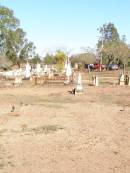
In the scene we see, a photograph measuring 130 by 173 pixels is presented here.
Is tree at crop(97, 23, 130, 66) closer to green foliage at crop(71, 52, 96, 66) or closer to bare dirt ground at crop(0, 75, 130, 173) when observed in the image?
green foliage at crop(71, 52, 96, 66)

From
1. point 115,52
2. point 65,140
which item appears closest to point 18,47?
point 115,52

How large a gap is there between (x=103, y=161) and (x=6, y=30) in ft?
192

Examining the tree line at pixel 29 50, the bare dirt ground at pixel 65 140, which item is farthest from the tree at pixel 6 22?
the bare dirt ground at pixel 65 140

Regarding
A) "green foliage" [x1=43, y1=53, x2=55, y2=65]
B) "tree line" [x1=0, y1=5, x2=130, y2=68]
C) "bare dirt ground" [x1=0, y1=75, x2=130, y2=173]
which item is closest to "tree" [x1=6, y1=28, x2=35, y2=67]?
"tree line" [x1=0, y1=5, x2=130, y2=68]

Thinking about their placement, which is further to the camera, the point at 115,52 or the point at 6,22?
the point at 115,52

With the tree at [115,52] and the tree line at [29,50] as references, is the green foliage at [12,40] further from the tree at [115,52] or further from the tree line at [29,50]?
the tree at [115,52]

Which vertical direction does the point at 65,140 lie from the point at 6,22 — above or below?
below

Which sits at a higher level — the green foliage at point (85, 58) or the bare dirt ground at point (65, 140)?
the green foliage at point (85, 58)

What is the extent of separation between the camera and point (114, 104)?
67.3 feet

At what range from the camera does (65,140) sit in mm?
11258

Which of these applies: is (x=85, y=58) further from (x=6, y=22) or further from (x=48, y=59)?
(x=6, y=22)

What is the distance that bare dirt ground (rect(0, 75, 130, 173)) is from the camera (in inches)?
346

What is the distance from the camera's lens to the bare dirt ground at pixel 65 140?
8.79m

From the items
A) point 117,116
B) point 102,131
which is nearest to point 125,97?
point 117,116
